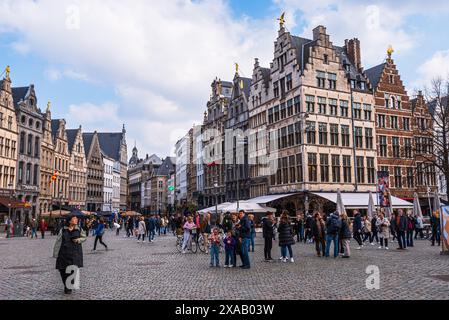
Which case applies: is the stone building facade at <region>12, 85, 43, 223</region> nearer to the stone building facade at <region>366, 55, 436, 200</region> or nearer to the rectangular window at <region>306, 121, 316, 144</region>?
the rectangular window at <region>306, 121, 316, 144</region>

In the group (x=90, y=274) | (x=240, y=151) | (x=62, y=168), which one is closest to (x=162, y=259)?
(x=90, y=274)

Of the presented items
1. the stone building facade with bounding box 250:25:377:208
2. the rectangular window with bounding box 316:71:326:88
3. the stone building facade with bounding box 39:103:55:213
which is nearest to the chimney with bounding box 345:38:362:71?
the stone building facade with bounding box 250:25:377:208

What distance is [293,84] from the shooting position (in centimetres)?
4053

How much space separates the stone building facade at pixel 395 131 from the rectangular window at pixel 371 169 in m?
1.30

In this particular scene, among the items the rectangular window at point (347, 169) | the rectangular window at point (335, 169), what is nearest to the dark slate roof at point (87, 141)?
the rectangular window at point (335, 169)

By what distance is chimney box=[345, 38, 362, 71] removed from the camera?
45.4 meters

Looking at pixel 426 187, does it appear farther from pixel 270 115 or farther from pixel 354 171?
pixel 270 115

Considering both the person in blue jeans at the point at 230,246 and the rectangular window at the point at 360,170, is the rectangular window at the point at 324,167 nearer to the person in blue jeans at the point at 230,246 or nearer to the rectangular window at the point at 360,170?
the rectangular window at the point at 360,170

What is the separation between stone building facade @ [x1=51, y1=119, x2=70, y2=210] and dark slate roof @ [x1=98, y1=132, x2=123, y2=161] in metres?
36.9

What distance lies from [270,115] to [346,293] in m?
36.8

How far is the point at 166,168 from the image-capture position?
121250mm

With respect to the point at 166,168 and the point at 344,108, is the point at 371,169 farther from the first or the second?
the point at 166,168

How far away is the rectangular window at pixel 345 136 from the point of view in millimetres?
41041

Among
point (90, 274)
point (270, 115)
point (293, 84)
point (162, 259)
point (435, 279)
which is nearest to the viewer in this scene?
point (435, 279)
